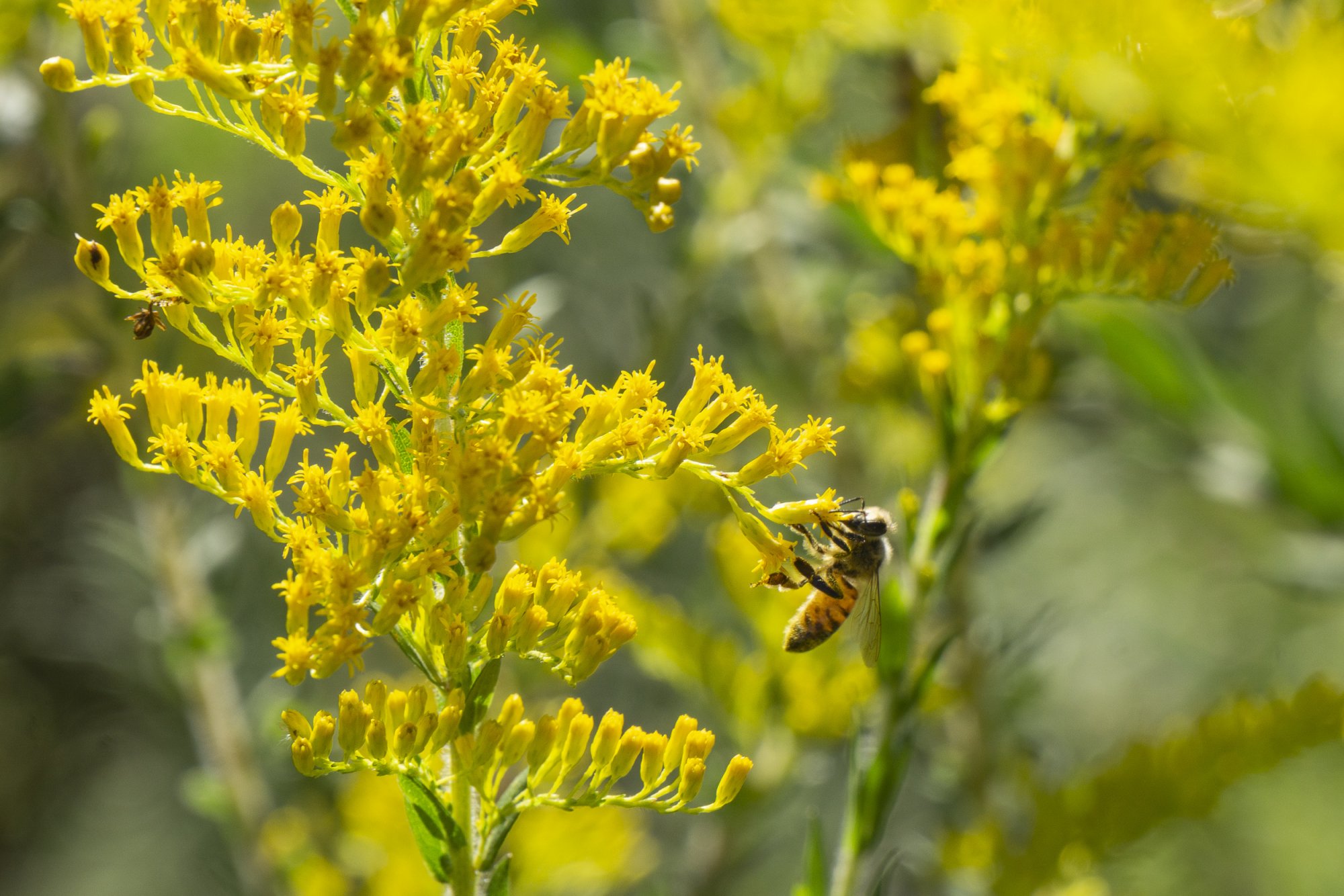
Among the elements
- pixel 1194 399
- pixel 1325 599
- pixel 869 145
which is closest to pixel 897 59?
pixel 869 145

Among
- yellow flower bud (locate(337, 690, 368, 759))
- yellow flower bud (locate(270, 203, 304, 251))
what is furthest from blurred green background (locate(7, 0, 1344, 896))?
yellow flower bud (locate(270, 203, 304, 251))

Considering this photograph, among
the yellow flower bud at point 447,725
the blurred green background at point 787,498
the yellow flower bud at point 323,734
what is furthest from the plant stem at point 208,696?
the yellow flower bud at point 447,725

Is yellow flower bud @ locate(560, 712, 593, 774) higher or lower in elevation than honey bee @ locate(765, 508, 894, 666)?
higher

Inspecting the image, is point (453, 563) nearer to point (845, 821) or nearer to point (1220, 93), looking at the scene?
point (845, 821)

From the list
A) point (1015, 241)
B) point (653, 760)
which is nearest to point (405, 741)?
point (653, 760)

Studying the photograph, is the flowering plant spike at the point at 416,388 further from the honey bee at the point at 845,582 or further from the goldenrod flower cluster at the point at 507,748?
the honey bee at the point at 845,582

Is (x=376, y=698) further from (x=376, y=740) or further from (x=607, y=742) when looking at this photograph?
(x=607, y=742)

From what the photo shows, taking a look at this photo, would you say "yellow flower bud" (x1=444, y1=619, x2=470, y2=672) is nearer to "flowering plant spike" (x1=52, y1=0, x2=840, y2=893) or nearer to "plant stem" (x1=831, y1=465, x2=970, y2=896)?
"flowering plant spike" (x1=52, y1=0, x2=840, y2=893)
